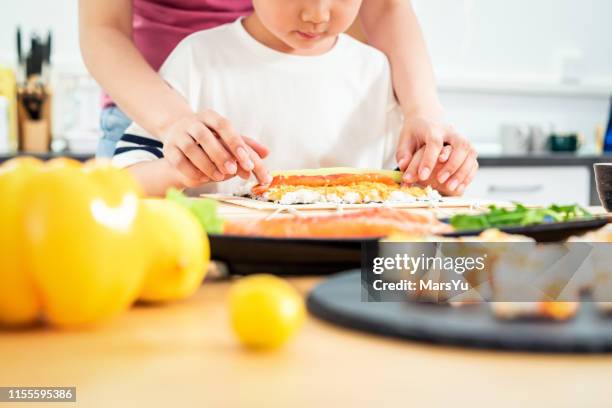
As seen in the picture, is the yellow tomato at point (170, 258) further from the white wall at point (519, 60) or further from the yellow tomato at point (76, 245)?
the white wall at point (519, 60)

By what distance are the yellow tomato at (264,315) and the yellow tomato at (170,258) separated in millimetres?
102

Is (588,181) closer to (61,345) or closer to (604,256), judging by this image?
(604,256)

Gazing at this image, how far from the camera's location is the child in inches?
74.7

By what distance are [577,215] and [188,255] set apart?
1.63ft

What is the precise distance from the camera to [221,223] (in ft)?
2.51

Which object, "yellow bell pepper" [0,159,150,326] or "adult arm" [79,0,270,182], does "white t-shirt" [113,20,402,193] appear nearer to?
"adult arm" [79,0,270,182]

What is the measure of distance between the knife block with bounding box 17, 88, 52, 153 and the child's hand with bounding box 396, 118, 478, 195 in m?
Answer: 1.82

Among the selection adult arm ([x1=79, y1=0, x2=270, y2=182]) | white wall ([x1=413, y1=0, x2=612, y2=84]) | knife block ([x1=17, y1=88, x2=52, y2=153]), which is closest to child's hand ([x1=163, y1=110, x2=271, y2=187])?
adult arm ([x1=79, y1=0, x2=270, y2=182])

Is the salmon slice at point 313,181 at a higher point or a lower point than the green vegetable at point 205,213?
lower

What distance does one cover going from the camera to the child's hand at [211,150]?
1.39m

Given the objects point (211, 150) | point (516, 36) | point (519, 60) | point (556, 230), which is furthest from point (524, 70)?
point (556, 230)

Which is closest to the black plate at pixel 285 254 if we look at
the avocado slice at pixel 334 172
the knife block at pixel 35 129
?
the avocado slice at pixel 334 172

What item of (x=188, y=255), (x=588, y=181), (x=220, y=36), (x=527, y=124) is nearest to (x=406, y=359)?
(x=188, y=255)

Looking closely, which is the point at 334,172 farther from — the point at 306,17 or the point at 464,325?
the point at 464,325
